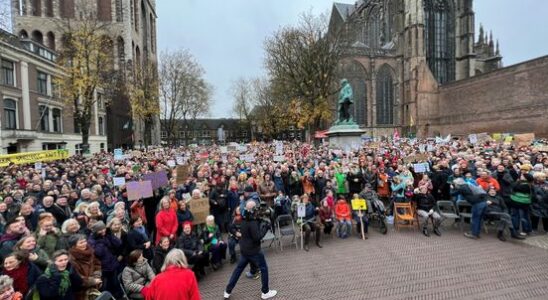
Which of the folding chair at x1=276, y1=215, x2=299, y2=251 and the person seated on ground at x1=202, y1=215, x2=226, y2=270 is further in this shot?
the folding chair at x1=276, y1=215, x2=299, y2=251

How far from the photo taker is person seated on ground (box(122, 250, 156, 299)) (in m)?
4.99

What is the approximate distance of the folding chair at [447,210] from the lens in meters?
8.90

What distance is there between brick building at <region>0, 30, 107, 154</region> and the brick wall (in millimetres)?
47713

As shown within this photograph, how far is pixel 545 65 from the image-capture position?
1284 inches

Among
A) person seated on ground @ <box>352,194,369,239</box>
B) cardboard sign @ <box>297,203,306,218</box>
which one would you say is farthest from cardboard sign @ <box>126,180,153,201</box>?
person seated on ground @ <box>352,194,369,239</box>

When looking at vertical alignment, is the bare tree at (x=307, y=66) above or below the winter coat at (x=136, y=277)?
above

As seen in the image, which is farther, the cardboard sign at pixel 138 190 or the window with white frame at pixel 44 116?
the window with white frame at pixel 44 116

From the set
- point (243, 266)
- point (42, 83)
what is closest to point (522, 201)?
point (243, 266)

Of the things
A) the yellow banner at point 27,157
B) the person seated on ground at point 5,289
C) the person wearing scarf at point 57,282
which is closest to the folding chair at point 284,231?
the person wearing scarf at point 57,282

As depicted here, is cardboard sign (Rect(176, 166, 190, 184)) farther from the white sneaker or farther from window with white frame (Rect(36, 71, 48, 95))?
window with white frame (Rect(36, 71, 48, 95))

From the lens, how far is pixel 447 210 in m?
9.66

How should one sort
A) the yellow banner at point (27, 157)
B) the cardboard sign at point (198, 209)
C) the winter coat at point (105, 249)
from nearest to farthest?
the winter coat at point (105, 249)
the cardboard sign at point (198, 209)
the yellow banner at point (27, 157)

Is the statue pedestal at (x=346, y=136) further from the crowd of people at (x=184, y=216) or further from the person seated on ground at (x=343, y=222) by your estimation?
the person seated on ground at (x=343, y=222)

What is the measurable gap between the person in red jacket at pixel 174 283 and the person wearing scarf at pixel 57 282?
1114 mm
